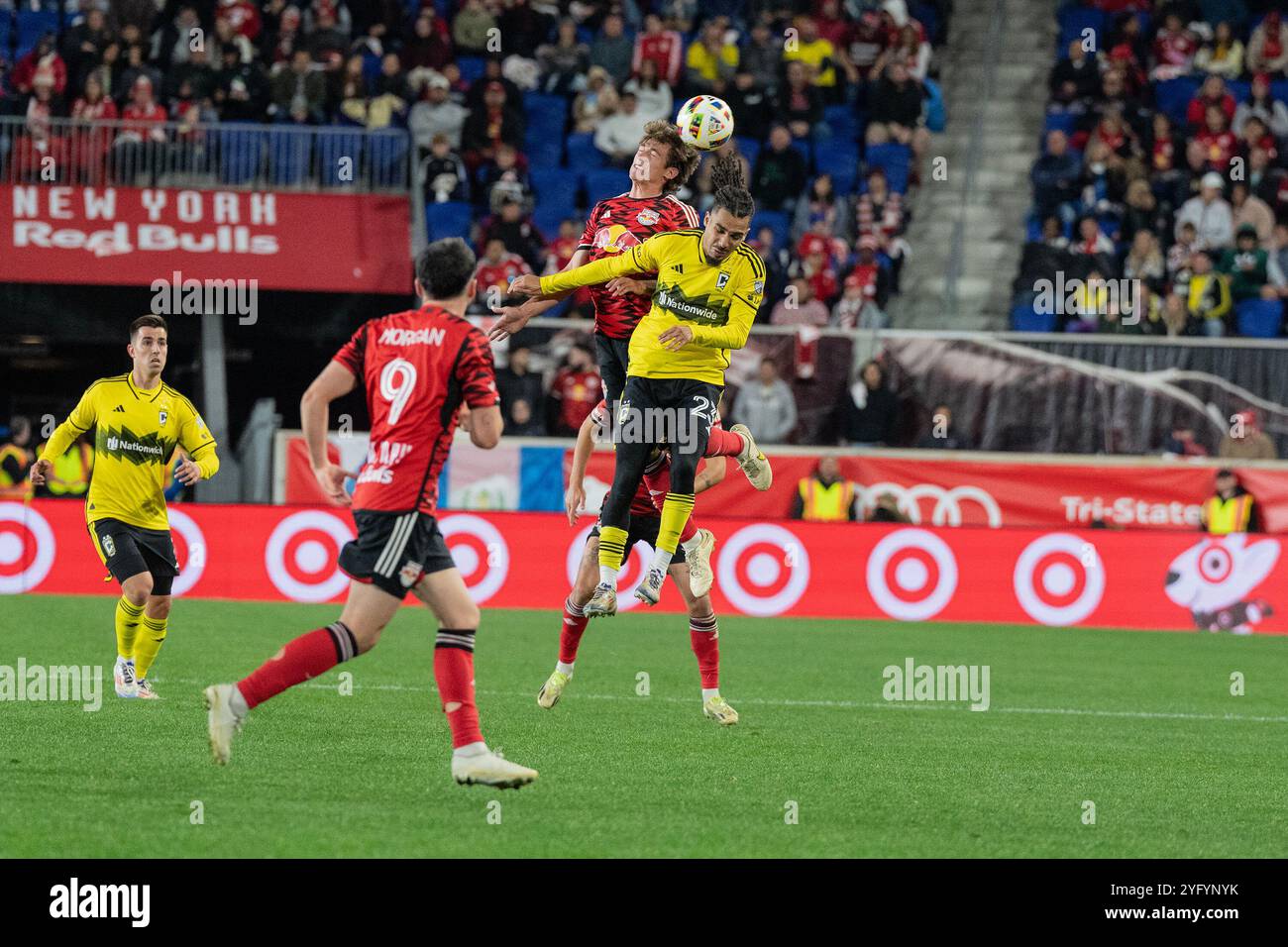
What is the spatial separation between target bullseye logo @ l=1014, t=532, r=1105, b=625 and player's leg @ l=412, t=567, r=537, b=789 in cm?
1190

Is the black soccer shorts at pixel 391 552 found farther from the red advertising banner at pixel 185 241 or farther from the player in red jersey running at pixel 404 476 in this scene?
the red advertising banner at pixel 185 241

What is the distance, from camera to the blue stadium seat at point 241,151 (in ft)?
73.5

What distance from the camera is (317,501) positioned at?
20.9 m

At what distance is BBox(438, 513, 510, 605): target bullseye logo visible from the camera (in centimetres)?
1872

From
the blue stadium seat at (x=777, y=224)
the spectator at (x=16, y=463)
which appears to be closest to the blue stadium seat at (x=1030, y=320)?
the blue stadium seat at (x=777, y=224)

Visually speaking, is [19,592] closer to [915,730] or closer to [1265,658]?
[915,730]

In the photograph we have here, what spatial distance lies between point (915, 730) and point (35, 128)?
49.3ft

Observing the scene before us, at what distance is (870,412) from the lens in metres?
21.3

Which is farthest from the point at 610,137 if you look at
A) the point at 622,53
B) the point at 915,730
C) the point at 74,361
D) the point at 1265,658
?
the point at 915,730

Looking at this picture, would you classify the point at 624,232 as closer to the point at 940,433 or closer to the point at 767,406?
the point at 767,406

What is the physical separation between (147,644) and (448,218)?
43.2 ft

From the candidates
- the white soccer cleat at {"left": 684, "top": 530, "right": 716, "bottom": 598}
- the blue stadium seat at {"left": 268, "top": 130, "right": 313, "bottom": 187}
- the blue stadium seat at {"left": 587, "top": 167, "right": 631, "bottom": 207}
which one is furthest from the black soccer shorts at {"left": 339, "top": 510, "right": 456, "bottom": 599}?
the blue stadium seat at {"left": 587, "top": 167, "right": 631, "bottom": 207}

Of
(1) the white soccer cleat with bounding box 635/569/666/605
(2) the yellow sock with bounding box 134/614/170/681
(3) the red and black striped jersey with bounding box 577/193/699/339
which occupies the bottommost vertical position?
(2) the yellow sock with bounding box 134/614/170/681

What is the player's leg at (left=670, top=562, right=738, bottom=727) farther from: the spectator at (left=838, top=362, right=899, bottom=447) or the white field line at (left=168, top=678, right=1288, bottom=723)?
the spectator at (left=838, top=362, right=899, bottom=447)
